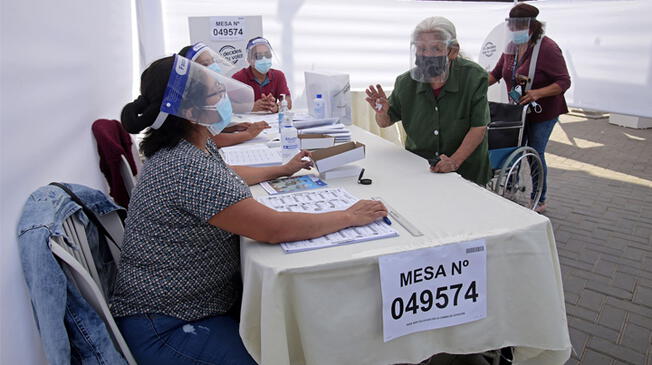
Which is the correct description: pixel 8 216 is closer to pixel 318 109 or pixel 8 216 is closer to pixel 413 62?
pixel 413 62

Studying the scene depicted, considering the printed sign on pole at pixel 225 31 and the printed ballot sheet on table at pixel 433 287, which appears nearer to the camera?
the printed ballot sheet on table at pixel 433 287

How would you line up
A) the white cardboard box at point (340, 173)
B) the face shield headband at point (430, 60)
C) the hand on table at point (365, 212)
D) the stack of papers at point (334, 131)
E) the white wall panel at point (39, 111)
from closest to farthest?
the white wall panel at point (39, 111) → the hand on table at point (365, 212) → the white cardboard box at point (340, 173) → the face shield headband at point (430, 60) → the stack of papers at point (334, 131)

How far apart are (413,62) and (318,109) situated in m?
0.89

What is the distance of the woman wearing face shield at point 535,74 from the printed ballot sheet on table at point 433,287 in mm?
2542

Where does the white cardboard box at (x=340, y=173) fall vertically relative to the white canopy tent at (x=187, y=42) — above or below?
below


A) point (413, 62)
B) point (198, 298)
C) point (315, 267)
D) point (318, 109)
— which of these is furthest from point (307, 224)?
point (318, 109)

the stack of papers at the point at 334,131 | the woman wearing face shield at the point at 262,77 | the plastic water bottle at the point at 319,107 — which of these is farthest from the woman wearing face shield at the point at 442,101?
the woman wearing face shield at the point at 262,77

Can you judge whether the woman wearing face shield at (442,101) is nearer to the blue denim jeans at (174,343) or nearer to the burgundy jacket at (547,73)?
the blue denim jeans at (174,343)

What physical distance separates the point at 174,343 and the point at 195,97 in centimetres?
75

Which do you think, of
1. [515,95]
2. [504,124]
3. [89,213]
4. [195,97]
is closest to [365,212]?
[195,97]

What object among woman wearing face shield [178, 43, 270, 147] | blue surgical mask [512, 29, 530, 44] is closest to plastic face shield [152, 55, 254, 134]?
woman wearing face shield [178, 43, 270, 147]

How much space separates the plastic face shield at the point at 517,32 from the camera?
345cm

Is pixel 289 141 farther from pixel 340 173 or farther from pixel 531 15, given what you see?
pixel 531 15

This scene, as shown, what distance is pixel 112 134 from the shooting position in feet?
7.90
